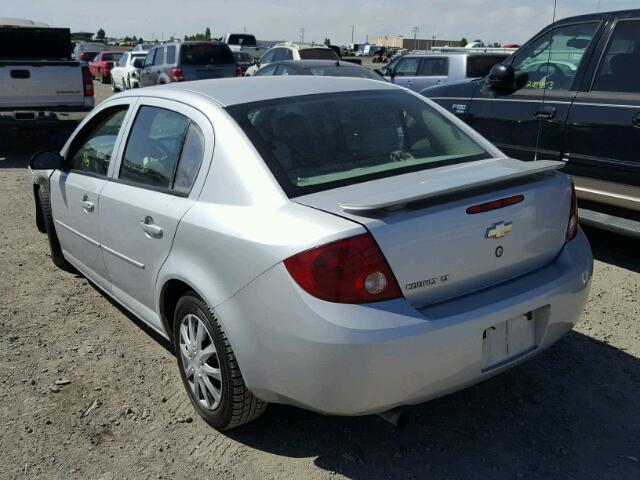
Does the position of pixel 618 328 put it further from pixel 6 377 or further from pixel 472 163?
pixel 6 377

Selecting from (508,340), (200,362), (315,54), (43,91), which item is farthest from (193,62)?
(508,340)

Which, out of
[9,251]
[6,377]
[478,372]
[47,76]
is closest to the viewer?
[478,372]

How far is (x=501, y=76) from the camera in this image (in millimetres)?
5938

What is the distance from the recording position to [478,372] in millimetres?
2711

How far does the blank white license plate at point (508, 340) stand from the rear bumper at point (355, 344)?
0.04 m

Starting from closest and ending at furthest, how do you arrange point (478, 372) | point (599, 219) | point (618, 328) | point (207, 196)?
point (478, 372) → point (207, 196) → point (618, 328) → point (599, 219)

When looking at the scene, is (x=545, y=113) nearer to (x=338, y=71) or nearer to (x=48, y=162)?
(x=48, y=162)

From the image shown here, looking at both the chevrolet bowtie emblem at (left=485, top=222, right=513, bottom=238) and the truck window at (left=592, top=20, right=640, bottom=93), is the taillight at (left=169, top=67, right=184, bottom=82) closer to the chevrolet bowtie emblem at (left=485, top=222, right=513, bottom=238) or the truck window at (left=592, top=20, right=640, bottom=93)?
the truck window at (left=592, top=20, right=640, bottom=93)

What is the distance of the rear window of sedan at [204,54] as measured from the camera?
1608 cm

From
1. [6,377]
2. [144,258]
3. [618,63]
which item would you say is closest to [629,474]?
[144,258]

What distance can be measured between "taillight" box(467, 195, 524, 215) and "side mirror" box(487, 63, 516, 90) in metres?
3.43

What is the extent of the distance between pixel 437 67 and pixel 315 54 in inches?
139

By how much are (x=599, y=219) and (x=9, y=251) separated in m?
5.13

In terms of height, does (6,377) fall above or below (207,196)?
below
